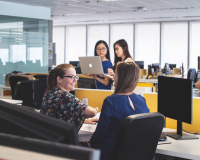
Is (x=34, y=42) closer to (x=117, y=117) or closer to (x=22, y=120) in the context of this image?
(x=117, y=117)

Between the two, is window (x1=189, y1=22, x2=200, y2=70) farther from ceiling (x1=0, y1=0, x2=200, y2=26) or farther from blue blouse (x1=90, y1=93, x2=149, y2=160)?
→ blue blouse (x1=90, y1=93, x2=149, y2=160)

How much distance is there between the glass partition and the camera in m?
Answer: 6.78

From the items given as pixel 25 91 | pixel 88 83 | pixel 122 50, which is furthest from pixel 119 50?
pixel 25 91

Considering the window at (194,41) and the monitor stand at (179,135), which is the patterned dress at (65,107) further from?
the window at (194,41)

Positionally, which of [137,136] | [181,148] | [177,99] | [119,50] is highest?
[119,50]

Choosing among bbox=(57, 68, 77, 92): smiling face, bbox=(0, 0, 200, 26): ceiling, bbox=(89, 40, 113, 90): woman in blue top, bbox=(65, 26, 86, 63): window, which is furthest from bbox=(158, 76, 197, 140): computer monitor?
bbox=(65, 26, 86, 63): window

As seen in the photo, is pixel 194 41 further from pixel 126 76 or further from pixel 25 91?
pixel 126 76

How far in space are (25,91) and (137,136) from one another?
258 centimetres

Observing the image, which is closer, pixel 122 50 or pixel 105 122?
pixel 105 122

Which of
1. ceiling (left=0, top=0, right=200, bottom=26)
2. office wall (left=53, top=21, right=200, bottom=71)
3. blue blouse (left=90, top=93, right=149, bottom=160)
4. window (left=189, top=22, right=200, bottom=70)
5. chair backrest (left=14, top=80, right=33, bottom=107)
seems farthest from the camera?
office wall (left=53, top=21, right=200, bottom=71)

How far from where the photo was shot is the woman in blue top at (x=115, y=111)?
1.56 meters

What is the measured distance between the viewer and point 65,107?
1754 millimetres

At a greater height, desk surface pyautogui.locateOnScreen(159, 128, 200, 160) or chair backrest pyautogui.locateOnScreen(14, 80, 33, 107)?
chair backrest pyautogui.locateOnScreen(14, 80, 33, 107)

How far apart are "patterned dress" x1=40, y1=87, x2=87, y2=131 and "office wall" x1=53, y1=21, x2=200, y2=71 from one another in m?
9.38
